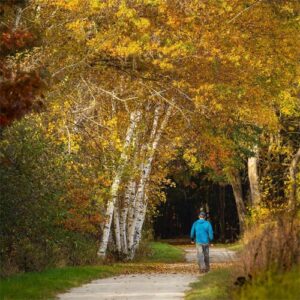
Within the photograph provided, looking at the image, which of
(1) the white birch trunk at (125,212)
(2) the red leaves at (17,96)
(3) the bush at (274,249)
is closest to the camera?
(2) the red leaves at (17,96)

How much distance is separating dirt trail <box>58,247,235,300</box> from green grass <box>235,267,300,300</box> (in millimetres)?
2663

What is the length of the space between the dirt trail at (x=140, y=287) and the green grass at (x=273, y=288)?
2663 mm

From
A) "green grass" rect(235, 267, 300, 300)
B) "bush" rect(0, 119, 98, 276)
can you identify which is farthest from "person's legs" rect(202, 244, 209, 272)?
"green grass" rect(235, 267, 300, 300)

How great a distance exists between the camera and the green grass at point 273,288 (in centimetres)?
1292

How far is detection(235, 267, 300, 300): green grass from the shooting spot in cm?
1292

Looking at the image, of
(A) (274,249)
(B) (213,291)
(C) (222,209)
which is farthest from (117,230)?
(C) (222,209)

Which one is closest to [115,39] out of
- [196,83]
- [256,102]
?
[196,83]

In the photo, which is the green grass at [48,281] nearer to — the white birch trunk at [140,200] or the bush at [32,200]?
the bush at [32,200]

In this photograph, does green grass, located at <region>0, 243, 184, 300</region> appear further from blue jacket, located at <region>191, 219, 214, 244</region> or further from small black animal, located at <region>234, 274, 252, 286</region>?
small black animal, located at <region>234, 274, 252, 286</region>

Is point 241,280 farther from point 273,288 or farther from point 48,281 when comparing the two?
point 48,281

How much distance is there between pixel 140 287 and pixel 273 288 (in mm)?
7830

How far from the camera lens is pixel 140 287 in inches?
816

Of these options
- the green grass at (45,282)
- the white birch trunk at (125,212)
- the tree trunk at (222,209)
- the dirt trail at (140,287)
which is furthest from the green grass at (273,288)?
the tree trunk at (222,209)

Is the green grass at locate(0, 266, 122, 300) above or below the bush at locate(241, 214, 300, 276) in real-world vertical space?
below
